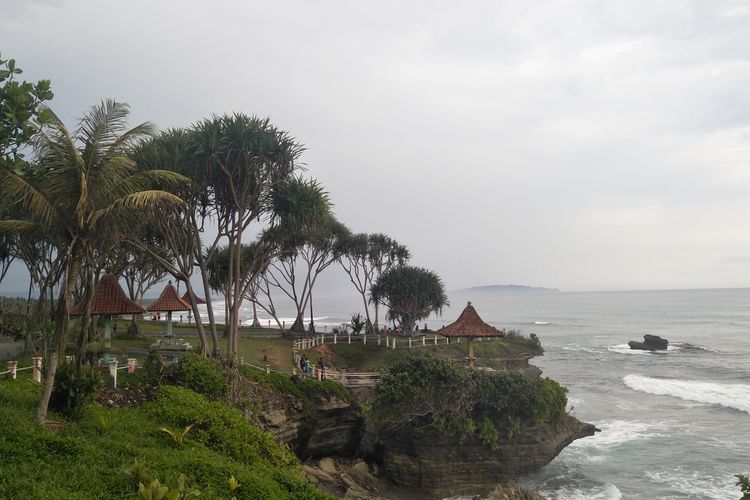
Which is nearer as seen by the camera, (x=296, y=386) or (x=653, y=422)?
(x=296, y=386)

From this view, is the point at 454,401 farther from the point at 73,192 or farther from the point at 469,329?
the point at 73,192

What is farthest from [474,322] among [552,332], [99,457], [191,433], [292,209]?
[552,332]

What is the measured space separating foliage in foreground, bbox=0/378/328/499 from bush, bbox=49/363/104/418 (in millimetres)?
353

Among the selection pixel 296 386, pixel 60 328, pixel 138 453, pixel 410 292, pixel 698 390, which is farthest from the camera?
pixel 410 292

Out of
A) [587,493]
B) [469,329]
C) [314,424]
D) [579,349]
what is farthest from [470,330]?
[579,349]

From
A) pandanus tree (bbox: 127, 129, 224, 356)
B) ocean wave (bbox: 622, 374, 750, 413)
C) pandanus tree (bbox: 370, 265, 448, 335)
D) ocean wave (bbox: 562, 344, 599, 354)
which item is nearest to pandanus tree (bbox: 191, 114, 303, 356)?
pandanus tree (bbox: 127, 129, 224, 356)

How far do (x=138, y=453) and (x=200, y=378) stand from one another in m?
6.02

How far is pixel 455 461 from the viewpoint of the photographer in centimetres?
2055

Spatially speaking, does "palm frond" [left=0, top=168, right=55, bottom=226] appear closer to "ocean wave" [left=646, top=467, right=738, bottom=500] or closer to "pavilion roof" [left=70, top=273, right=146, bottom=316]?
"pavilion roof" [left=70, top=273, right=146, bottom=316]

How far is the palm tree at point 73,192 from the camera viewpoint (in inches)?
400

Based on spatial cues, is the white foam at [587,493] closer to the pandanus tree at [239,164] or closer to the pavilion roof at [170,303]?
the pandanus tree at [239,164]

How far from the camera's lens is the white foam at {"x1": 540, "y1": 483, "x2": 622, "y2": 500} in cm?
1986

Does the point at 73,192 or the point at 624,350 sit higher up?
the point at 73,192

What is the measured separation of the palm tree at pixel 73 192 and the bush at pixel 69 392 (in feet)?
3.54
